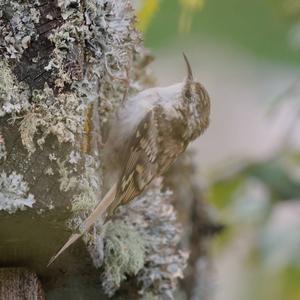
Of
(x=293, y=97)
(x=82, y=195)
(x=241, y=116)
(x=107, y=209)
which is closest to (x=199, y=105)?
(x=107, y=209)

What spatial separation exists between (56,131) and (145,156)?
621 mm

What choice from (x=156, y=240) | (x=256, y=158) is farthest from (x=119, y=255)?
(x=256, y=158)

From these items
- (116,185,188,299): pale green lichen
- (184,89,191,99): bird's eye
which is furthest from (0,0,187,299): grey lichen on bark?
(184,89,191,99): bird's eye

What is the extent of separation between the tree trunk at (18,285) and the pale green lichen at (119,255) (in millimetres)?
284

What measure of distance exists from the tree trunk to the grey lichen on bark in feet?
0.08

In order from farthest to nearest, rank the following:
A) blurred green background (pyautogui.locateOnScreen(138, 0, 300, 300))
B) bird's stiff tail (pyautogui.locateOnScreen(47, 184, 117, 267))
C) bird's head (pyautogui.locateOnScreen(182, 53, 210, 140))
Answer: blurred green background (pyautogui.locateOnScreen(138, 0, 300, 300)) < bird's head (pyautogui.locateOnScreen(182, 53, 210, 140)) < bird's stiff tail (pyautogui.locateOnScreen(47, 184, 117, 267))

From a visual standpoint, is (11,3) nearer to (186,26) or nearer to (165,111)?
(186,26)

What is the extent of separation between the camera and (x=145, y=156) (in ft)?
9.64

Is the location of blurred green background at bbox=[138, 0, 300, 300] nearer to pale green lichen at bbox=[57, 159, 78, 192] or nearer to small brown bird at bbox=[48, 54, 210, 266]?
small brown bird at bbox=[48, 54, 210, 266]

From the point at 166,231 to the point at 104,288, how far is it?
0.35 metres

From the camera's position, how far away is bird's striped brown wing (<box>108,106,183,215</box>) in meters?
2.80

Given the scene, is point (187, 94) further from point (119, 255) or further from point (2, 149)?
point (2, 149)

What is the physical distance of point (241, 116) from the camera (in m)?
7.18

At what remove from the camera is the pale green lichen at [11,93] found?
2322mm
